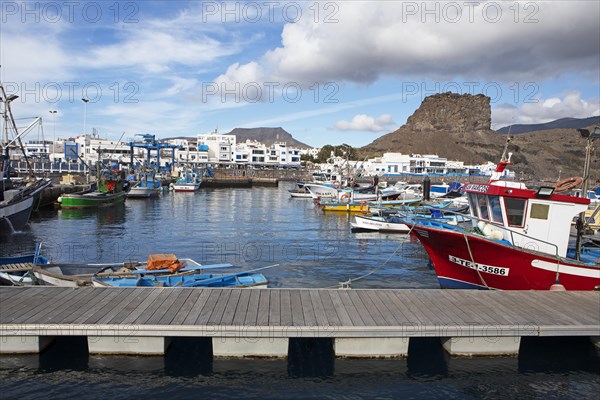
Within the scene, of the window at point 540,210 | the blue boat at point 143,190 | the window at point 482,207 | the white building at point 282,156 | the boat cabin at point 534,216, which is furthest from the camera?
the white building at point 282,156

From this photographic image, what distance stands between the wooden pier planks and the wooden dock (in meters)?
0.02

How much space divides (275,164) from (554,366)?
5160 inches

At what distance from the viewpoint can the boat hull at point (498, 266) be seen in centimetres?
1283

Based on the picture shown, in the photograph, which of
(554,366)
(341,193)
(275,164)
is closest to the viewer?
(554,366)

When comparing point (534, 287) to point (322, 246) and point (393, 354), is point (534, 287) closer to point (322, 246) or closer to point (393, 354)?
point (393, 354)

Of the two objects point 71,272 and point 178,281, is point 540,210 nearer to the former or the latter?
point 178,281

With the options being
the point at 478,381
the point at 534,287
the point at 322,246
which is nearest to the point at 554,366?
the point at 478,381

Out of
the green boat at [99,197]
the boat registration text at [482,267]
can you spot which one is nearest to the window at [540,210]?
the boat registration text at [482,267]

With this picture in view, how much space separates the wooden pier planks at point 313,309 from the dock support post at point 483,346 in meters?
0.41

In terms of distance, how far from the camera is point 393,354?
Answer: 9.95 meters

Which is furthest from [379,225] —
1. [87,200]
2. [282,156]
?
[282,156]

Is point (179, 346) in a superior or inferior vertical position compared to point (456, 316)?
inferior

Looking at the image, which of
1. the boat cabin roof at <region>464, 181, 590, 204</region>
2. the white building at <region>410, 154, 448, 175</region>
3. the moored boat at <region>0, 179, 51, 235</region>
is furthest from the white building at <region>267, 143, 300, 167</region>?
the boat cabin roof at <region>464, 181, 590, 204</region>

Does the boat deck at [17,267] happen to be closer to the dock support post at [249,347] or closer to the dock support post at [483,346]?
the dock support post at [249,347]
